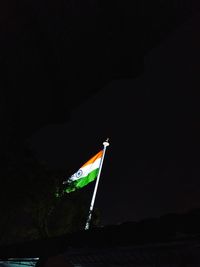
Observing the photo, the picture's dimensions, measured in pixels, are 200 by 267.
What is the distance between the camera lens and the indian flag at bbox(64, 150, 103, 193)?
62.1 feet

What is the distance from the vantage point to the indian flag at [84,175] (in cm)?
1894

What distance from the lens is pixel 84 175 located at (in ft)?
65.3

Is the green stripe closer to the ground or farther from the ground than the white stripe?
closer to the ground

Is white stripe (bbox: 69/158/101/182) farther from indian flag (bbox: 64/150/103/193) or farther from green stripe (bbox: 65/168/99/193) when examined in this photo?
green stripe (bbox: 65/168/99/193)

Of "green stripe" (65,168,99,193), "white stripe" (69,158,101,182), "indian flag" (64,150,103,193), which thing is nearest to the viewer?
"green stripe" (65,168,99,193)

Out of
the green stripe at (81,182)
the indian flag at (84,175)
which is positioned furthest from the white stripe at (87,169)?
the green stripe at (81,182)

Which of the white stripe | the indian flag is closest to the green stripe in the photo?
the indian flag

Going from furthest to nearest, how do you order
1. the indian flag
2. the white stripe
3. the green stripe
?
the white stripe → the indian flag → the green stripe

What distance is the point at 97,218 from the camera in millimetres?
18688

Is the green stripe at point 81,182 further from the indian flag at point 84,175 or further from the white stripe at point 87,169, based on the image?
the white stripe at point 87,169

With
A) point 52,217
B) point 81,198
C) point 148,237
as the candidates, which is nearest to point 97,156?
point 81,198

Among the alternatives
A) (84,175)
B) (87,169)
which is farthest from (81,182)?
(87,169)

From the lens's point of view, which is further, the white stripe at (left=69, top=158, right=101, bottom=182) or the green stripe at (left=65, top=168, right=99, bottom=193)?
the white stripe at (left=69, top=158, right=101, bottom=182)

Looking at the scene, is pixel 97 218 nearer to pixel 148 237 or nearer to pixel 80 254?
pixel 80 254
